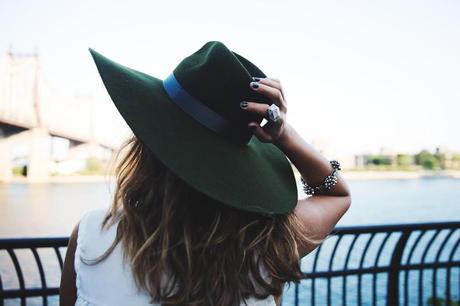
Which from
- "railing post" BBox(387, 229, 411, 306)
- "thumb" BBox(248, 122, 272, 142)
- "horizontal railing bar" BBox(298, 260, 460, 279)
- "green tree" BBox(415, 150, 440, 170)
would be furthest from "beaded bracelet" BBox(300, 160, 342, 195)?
Result: "green tree" BBox(415, 150, 440, 170)

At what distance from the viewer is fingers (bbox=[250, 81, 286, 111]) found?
3.07 ft

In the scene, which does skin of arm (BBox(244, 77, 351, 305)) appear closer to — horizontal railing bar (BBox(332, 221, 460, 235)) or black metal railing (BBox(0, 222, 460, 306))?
black metal railing (BBox(0, 222, 460, 306))

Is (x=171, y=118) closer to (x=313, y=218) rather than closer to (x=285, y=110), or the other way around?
(x=285, y=110)

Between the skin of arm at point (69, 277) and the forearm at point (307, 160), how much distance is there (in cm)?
55

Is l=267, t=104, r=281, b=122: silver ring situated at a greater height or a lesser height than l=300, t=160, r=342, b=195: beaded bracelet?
greater

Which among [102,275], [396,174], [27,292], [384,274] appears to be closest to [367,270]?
[27,292]

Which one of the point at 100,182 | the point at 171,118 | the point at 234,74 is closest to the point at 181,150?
the point at 171,118

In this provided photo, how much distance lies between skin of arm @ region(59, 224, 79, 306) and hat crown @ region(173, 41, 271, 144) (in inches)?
17.2

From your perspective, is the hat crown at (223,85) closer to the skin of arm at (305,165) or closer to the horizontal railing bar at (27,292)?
the skin of arm at (305,165)

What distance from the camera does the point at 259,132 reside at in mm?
978

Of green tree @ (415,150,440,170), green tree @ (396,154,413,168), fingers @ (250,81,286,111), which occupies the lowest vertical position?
green tree @ (396,154,413,168)

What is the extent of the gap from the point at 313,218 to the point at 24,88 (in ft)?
137

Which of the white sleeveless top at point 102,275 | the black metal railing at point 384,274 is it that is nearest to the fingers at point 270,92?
the white sleeveless top at point 102,275

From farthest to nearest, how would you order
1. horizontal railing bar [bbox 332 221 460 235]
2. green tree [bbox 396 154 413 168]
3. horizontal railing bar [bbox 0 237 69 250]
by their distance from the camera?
green tree [bbox 396 154 413 168], horizontal railing bar [bbox 332 221 460 235], horizontal railing bar [bbox 0 237 69 250]
